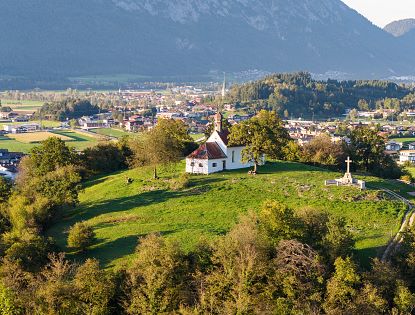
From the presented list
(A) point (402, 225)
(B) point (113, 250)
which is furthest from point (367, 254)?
(B) point (113, 250)

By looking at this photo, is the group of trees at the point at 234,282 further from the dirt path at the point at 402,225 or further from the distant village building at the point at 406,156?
the distant village building at the point at 406,156

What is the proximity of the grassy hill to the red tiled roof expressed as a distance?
2111mm

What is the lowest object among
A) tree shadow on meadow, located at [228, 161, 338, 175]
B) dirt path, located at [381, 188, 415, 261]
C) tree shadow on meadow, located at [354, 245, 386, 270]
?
tree shadow on meadow, located at [354, 245, 386, 270]

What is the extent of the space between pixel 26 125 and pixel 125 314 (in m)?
118

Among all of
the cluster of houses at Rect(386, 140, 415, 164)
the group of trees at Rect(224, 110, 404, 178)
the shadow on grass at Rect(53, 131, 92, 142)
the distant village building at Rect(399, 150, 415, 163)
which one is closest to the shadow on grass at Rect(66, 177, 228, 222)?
the group of trees at Rect(224, 110, 404, 178)

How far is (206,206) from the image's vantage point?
43.7m

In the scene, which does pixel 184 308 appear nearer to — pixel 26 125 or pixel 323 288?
pixel 323 288

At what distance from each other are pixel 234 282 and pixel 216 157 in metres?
25.7

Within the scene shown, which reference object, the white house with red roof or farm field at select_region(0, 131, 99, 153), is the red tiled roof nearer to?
the white house with red roof

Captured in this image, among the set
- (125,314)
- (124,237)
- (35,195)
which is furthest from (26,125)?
(125,314)

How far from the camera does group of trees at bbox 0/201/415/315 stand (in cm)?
2797

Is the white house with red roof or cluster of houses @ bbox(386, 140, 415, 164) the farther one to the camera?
cluster of houses @ bbox(386, 140, 415, 164)

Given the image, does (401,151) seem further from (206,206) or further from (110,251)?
(110,251)

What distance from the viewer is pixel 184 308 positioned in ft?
90.6
